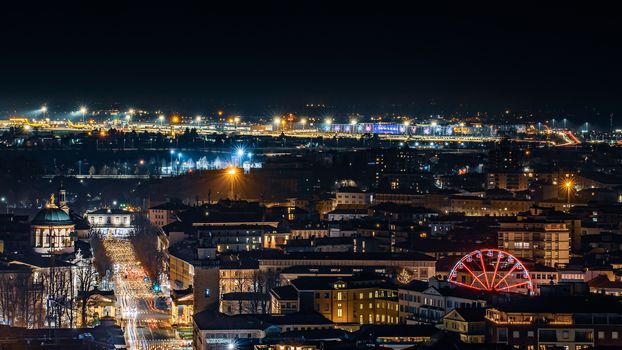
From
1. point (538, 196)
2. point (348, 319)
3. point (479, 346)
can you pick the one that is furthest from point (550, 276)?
point (538, 196)

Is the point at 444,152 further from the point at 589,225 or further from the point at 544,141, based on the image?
the point at 589,225

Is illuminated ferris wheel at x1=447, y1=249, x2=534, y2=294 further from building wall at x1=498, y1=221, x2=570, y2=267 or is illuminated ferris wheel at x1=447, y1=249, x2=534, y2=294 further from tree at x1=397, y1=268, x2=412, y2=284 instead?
building wall at x1=498, y1=221, x2=570, y2=267

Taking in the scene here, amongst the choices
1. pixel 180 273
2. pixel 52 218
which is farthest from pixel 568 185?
pixel 180 273

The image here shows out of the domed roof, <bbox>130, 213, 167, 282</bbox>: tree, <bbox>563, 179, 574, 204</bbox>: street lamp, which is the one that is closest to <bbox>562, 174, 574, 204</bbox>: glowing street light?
<bbox>563, 179, 574, 204</bbox>: street lamp

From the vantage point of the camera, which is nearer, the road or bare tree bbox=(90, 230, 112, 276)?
the road

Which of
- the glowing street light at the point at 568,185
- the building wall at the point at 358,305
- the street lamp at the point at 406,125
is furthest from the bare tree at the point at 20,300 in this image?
the street lamp at the point at 406,125

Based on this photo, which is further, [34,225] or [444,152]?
[444,152]
